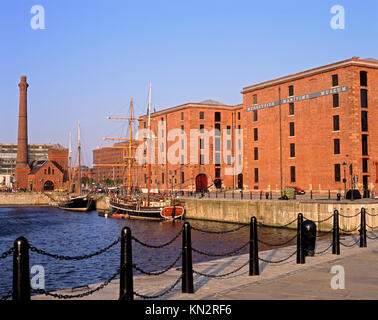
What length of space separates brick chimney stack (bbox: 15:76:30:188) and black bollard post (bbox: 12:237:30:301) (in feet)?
334

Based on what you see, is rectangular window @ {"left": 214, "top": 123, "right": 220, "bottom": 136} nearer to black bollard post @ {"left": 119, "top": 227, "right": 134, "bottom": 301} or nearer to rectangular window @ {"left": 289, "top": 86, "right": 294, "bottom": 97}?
rectangular window @ {"left": 289, "top": 86, "right": 294, "bottom": 97}

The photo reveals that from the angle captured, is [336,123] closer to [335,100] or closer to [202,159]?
[335,100]

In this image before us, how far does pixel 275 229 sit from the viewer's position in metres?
38.6

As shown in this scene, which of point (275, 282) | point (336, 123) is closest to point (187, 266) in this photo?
point (275, 282)

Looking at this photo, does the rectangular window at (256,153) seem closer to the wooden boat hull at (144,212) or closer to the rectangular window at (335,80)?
the rectangular window at (335,80)

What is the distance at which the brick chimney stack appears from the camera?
10194 cm

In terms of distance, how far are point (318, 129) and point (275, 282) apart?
144 feet

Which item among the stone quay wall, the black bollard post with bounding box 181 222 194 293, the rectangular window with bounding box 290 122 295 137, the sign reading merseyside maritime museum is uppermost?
the sign reading merseyside maritime museum

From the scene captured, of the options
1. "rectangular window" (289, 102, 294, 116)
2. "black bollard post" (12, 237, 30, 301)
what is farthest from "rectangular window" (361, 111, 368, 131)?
"black bollard post" (12, 237, 30, 301)

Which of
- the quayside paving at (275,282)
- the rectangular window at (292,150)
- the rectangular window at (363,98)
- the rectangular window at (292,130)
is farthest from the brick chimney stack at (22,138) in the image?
the quayside paving at (275,282)

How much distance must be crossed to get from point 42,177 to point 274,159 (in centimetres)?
7036

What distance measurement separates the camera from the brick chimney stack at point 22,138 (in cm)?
10194

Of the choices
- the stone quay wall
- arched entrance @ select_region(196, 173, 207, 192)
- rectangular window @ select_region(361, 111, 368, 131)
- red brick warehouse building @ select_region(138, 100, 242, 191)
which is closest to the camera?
the stone quay wall
